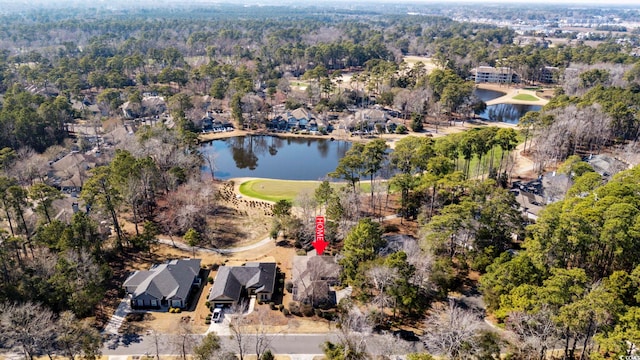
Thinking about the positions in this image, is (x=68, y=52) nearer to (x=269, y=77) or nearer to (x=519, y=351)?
(x=269, y=77)

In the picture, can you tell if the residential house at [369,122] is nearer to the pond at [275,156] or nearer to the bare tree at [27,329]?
the pond at [275,156]

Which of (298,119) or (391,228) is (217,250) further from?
(298,119)

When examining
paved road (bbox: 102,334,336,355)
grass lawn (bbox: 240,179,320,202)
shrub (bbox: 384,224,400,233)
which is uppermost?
grass lawn (bbox: 240,179,320,202)

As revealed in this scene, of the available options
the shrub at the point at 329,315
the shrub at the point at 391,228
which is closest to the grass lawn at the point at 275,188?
the shrub at the point at 391,228

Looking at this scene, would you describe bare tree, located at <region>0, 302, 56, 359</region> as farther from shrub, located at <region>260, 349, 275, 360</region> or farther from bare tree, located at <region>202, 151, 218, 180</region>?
bare tree, located at <region>202, 151, 218, 180</region>

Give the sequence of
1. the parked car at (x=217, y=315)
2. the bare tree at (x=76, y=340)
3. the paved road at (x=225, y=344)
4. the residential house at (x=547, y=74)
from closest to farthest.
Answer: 1. the bare tree at (x=76, y=340)
2. the paved road at (x=225, y=344)
3. the parked car at (x=217, y=315)
4. the residential house at (x=547, y=74)

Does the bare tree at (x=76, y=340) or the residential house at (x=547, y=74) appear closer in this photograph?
the bare tree at (x=76, y=340)

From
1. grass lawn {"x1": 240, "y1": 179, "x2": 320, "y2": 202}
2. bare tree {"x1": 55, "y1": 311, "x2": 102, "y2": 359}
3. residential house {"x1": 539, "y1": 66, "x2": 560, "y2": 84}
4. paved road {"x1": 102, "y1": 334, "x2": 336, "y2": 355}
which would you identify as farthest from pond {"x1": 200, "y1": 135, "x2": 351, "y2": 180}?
residential house {"x1": 539, "y1": 66, "x2": 560, "y2": 84}
